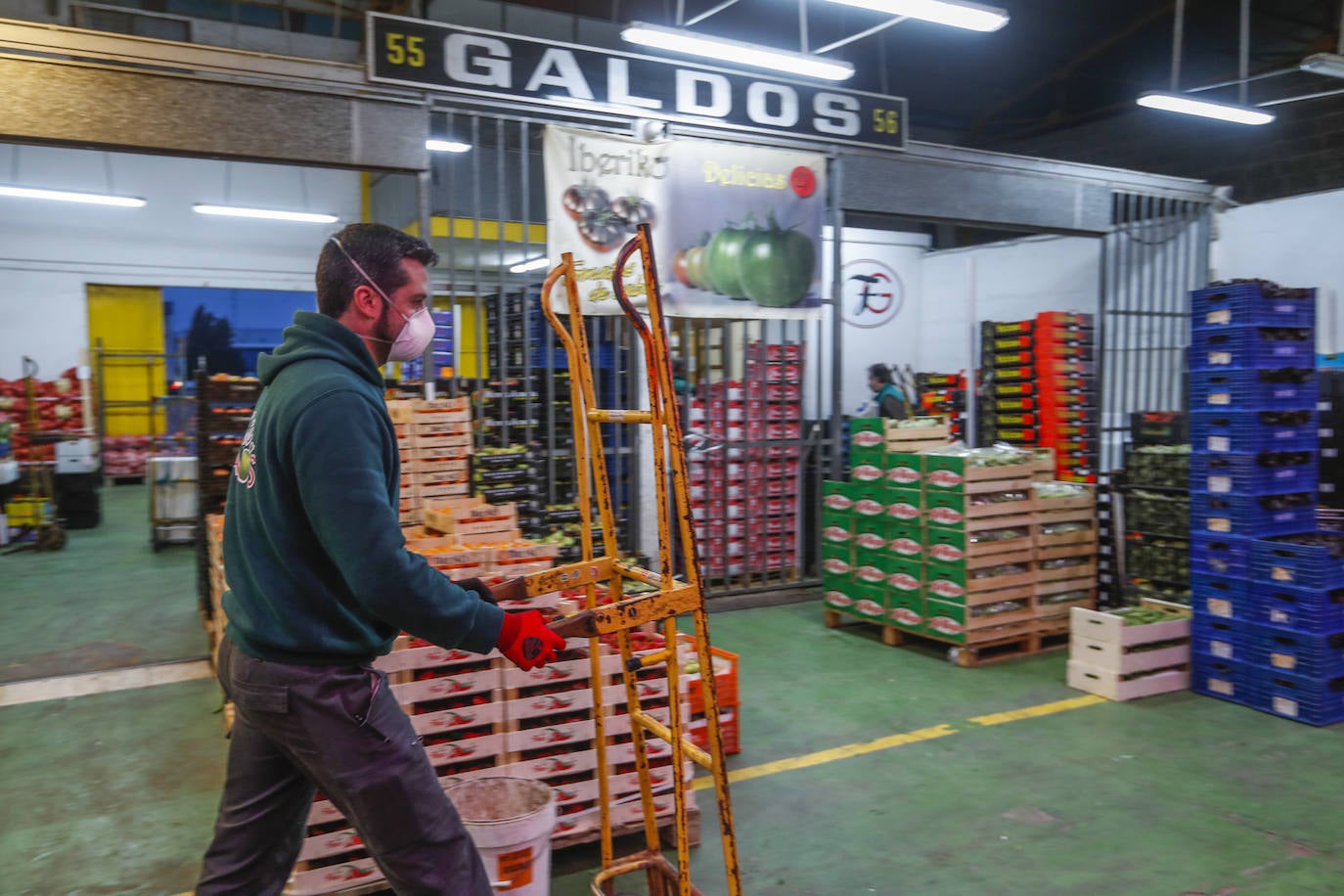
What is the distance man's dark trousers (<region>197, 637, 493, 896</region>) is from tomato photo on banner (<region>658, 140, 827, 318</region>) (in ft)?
19.0

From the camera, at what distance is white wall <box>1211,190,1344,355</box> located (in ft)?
38.0

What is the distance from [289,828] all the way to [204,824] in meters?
2.19

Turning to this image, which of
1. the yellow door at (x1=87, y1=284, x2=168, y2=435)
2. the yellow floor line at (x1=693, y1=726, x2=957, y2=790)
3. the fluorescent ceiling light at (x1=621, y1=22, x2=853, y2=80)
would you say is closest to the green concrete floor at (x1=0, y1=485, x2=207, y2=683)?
the yellow floor line at (x1=693, y1=726, x2=957, y2=790)

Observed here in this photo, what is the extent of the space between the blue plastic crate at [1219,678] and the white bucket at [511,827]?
4561 millimetres

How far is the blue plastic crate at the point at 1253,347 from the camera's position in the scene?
217 inches

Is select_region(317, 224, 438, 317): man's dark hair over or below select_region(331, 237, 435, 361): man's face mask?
over

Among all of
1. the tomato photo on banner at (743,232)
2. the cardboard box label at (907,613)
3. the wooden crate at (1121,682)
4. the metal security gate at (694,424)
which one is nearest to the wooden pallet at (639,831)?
the wooden crate at (1121,682)

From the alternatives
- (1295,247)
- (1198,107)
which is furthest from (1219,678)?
(1295,247)

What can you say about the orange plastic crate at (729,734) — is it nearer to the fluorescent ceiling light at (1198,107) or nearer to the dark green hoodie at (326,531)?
the dark green hoodie at (326,531)

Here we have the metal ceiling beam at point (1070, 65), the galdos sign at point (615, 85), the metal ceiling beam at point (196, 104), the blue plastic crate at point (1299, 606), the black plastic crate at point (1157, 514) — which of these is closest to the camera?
the blue plastic crate at point (1299, 606)

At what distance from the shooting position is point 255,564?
6.88 ft

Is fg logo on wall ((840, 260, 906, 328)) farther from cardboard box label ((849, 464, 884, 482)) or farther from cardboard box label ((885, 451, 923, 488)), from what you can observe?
cardboard box label ((885, 451, 923, 488))

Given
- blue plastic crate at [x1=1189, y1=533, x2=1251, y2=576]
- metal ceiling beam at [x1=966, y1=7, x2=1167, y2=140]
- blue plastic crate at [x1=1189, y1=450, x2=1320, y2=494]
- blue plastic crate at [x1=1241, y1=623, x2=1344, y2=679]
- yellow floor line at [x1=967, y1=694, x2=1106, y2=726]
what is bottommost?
yellow floor line at [x1=967, y1=694, x2=1106, y2=726]

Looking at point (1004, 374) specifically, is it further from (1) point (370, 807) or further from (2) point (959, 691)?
(1) point (370, 807)
